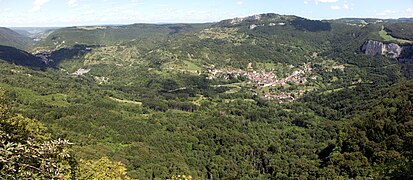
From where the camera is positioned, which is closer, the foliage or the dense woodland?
the foliage

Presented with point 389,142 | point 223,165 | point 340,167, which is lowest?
point 223,165

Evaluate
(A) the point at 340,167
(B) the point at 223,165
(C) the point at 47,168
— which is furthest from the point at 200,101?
(C) the point at 47,168

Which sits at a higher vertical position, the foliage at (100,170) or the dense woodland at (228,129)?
the foliage at (100,170)

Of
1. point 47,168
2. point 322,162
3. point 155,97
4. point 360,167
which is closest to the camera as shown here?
point 47,168

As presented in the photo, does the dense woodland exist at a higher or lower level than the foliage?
lower

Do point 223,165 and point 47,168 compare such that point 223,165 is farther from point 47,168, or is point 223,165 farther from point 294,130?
point 47,168

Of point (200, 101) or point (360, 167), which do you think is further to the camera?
point (200, 101)

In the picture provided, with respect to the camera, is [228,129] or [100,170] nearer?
[100,170]

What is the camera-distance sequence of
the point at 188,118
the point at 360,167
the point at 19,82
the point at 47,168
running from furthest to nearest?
the point at 19,82 < the point at 188,118 < the point at 360,167 < the point at 47,168

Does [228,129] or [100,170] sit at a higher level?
[100,170]

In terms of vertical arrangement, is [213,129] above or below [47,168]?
below

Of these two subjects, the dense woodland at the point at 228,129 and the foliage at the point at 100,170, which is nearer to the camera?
the foliage at the point at 100,170
